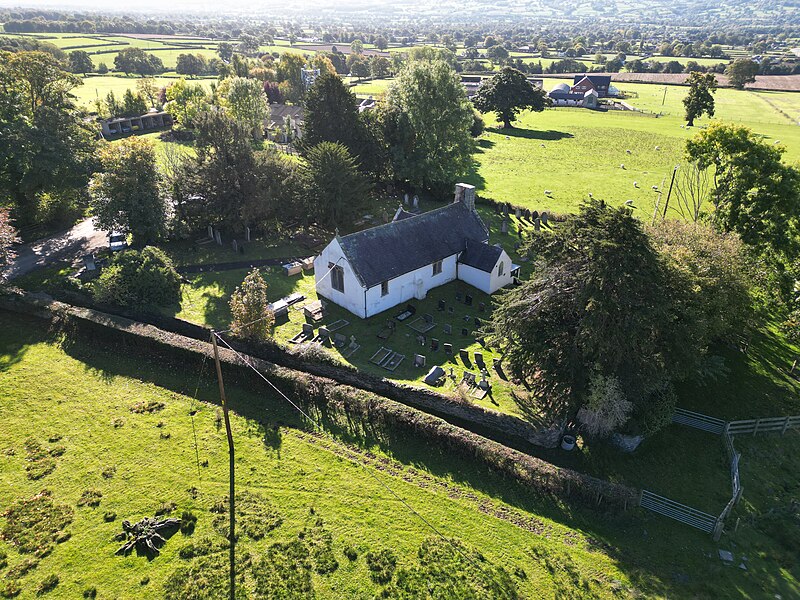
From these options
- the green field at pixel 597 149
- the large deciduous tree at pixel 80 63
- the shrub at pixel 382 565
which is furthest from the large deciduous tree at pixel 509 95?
the large deciduous tree at pixel 80 63

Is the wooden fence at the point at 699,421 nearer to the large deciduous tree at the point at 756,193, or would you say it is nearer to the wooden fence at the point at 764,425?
the wooden fence at the point at 764,425

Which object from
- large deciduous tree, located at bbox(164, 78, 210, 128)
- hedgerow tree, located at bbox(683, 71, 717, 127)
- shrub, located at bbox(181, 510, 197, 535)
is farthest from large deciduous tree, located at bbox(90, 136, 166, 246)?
hedgerow tree, located at bbox(683, 71, 717, 127)

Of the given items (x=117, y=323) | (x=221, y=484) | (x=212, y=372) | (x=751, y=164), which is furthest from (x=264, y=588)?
(x=751, y=164)

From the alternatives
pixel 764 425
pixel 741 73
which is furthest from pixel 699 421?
pixel 741 73

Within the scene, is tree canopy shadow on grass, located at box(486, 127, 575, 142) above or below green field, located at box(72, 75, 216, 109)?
below

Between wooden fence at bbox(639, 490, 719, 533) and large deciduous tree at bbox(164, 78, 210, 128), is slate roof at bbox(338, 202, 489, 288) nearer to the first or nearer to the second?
wooden fence at bbox(639, 490, 719, 533)

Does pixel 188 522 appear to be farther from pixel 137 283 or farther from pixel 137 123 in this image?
pixel 137 123

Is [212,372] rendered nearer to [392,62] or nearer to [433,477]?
[433,477]
